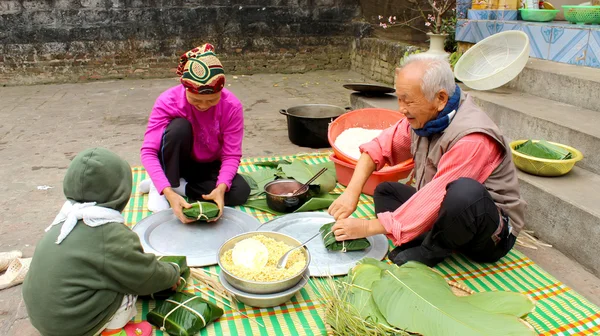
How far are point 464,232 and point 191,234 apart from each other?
1.35 metres

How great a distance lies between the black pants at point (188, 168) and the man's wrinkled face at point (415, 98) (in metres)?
1.24

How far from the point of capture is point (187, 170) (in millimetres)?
2945

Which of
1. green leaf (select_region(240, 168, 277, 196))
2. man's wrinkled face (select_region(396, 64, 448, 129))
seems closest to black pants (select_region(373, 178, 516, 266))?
man's wrinkled face (select_region(396, 64, 448, 129))

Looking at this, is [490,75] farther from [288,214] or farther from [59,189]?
[59,189]

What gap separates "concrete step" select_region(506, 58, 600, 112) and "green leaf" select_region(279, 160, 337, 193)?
180 cm

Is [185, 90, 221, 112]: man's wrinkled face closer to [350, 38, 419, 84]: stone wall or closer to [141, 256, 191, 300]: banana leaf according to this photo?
[141, 256, 191, 300]: banana leaf

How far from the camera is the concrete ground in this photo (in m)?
2.49

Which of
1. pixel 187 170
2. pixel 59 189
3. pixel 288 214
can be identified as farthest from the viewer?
pixel 59 189

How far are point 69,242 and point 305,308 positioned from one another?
3.18 feet

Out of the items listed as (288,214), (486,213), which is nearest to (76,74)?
(288,214)

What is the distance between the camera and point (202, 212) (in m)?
2.46

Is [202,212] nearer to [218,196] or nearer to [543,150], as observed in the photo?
[218,196]

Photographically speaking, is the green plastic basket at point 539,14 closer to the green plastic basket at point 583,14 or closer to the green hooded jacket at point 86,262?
the green plastic basket at point 583,14

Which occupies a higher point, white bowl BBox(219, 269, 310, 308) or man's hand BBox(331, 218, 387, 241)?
man's hand BBox(331, 218, 387, 241)
